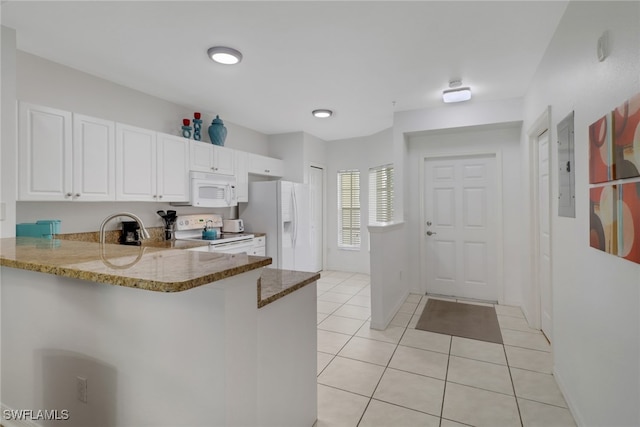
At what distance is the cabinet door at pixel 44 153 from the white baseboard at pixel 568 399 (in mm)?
3872

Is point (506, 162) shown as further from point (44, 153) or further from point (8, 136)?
point (8, 136)

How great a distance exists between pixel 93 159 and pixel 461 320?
401 centimetres

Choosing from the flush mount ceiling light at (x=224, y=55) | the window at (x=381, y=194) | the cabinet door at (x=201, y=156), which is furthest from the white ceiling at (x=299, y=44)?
the window at (x=381, y=194)

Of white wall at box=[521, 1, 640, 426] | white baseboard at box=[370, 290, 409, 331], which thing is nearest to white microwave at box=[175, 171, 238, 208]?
white baseboard at box=[370, 290, 409, 331]

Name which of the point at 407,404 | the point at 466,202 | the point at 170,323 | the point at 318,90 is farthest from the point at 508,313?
the point at 170,323

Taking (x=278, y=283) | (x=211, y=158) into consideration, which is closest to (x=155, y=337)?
(x=278, y=283)

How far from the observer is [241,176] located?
176 inches

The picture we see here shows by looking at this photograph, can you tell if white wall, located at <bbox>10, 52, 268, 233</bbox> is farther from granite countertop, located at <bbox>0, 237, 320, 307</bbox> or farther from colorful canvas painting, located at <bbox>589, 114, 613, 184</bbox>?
colorful canvas painting, located at <bbox>589, 114, 613, 184</bbox>

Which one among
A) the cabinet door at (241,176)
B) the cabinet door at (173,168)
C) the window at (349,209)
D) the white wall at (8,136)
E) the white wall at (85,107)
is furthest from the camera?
the window at (349,209)

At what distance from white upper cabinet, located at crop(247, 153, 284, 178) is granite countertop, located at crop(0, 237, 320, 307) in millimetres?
3032

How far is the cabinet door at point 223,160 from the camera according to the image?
4.02 metres

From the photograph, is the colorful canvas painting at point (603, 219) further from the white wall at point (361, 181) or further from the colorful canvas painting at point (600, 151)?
the white wall at point (361, 181)

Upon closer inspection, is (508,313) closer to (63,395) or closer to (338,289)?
(338,289)

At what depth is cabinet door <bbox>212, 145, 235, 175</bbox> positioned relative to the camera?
13.2 ft
